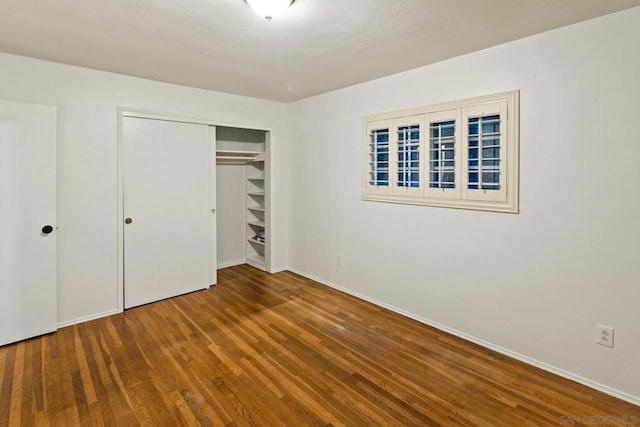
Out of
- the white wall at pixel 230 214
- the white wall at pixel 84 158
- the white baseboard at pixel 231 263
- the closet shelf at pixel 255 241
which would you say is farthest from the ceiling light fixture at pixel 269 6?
the white baseboard at pixel 231 263

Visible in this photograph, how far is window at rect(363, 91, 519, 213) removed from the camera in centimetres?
263

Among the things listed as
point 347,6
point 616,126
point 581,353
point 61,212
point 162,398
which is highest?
point 347,6

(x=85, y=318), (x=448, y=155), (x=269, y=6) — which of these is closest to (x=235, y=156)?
(x=85, y=318)

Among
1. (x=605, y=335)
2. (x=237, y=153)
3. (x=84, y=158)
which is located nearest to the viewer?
(x=605, y=335)

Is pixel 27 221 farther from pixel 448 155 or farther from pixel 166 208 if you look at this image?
pixel 448 155

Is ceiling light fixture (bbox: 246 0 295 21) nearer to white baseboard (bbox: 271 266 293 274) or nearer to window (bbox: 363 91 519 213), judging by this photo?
window (bbox: 363 91 519 213)

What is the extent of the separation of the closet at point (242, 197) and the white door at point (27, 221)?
6.96ft

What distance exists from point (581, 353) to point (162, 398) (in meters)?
2.89

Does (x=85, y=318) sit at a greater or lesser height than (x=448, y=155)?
lesser

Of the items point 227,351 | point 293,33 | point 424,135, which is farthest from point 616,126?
point 227,351

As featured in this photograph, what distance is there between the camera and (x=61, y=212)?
3.15 metres

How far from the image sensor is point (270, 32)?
7.82ft

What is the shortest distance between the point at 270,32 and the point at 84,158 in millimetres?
2281

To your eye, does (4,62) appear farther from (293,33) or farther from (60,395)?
(60,395)
